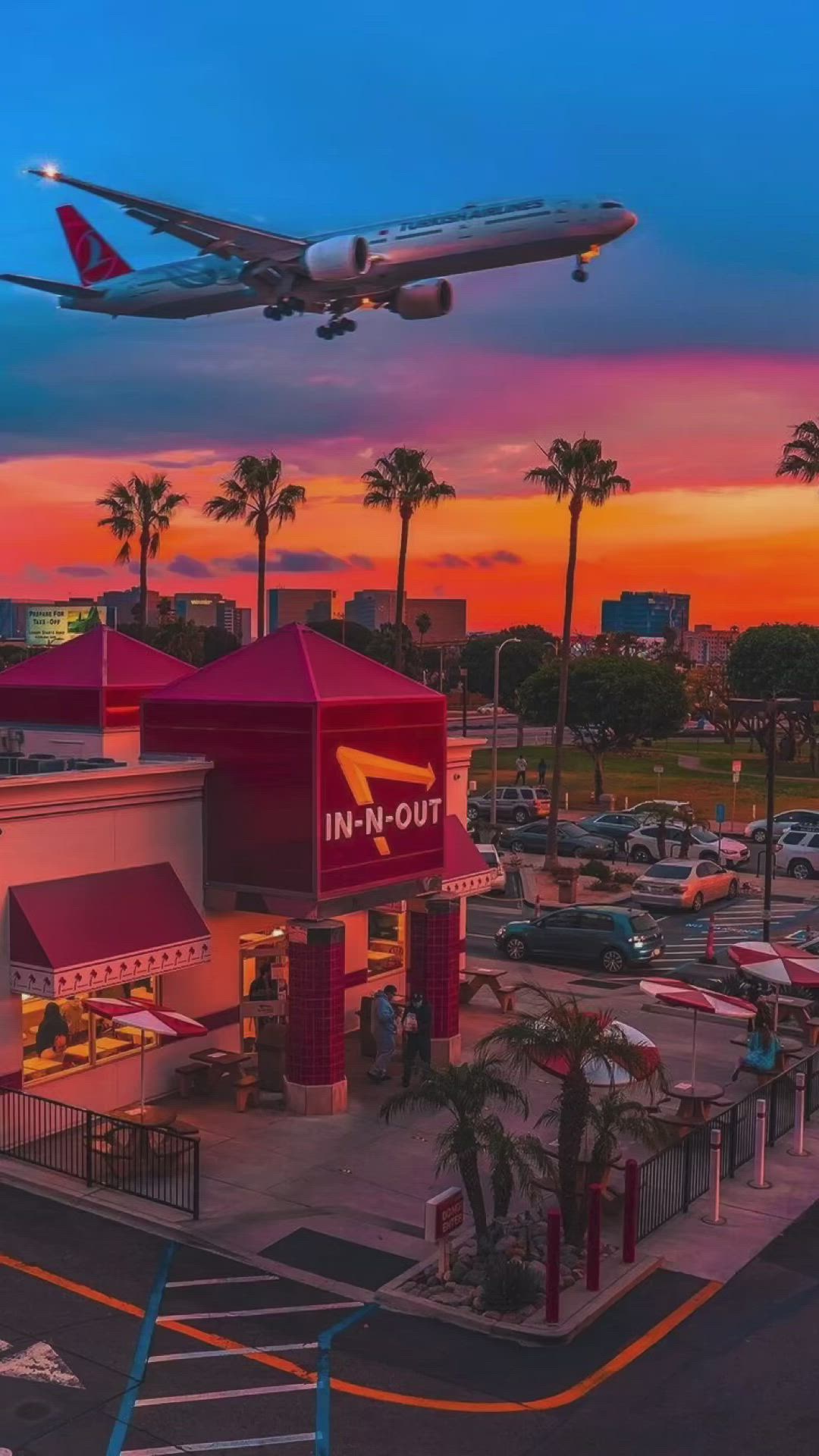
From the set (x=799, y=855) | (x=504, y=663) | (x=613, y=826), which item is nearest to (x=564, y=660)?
(x=613, y=826)

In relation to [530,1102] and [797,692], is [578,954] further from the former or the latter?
[797,692]

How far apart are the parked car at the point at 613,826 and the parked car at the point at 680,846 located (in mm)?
663

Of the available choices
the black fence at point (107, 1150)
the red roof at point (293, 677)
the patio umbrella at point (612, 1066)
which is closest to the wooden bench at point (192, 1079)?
the black fence at point (107, 1150)

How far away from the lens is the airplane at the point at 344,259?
3725 centimetres

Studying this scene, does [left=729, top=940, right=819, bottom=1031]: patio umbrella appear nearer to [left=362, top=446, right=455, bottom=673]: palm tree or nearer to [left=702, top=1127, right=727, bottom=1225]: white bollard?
[left=702, top=1127, right=727, bottom=1225]: white bollard

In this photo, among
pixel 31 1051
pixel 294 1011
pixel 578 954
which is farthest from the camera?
pixel 578 954

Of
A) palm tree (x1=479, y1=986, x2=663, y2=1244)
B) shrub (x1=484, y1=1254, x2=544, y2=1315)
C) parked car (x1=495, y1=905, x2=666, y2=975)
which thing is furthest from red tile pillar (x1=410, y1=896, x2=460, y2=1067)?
parked car (x1=495, y1=905, x2=666, y2=975)

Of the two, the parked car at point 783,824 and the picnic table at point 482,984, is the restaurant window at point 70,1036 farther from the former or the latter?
the parked car at point 783,824

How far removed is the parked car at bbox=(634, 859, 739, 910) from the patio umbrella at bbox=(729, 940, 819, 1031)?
719 inches

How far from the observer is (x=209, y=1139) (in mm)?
19266

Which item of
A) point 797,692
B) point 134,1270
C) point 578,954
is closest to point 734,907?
point 578,954

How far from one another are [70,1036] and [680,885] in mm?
25886

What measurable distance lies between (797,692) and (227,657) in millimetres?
77756

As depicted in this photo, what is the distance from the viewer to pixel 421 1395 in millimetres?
12102
